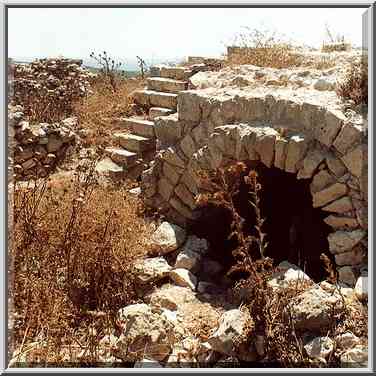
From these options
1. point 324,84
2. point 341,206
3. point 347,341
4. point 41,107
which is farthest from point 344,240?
point 41,107

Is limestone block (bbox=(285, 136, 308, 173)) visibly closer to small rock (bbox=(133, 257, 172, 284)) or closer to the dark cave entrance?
the dark cave entrance

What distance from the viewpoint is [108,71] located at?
1114 cm

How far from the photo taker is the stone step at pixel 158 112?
7934 millimetres

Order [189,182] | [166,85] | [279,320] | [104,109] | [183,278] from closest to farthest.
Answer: [279,320]
[183,278]
[189,182]
[166,85]
[104,109]

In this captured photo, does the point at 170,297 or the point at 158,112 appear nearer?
the point at 170,297

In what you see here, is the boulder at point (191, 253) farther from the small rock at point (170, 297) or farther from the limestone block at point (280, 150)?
the limestone block at point (280, 150)

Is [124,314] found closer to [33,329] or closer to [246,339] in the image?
[33,329]

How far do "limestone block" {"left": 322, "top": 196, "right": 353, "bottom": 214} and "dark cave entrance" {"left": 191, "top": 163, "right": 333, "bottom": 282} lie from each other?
3.67ft

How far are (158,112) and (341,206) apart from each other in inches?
156

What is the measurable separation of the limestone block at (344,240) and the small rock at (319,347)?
4.27 feet

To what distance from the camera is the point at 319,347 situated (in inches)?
144

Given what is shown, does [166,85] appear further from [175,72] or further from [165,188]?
[165,188]

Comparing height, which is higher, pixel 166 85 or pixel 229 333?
pixel 166 85

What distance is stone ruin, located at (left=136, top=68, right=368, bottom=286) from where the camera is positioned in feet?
15.6
